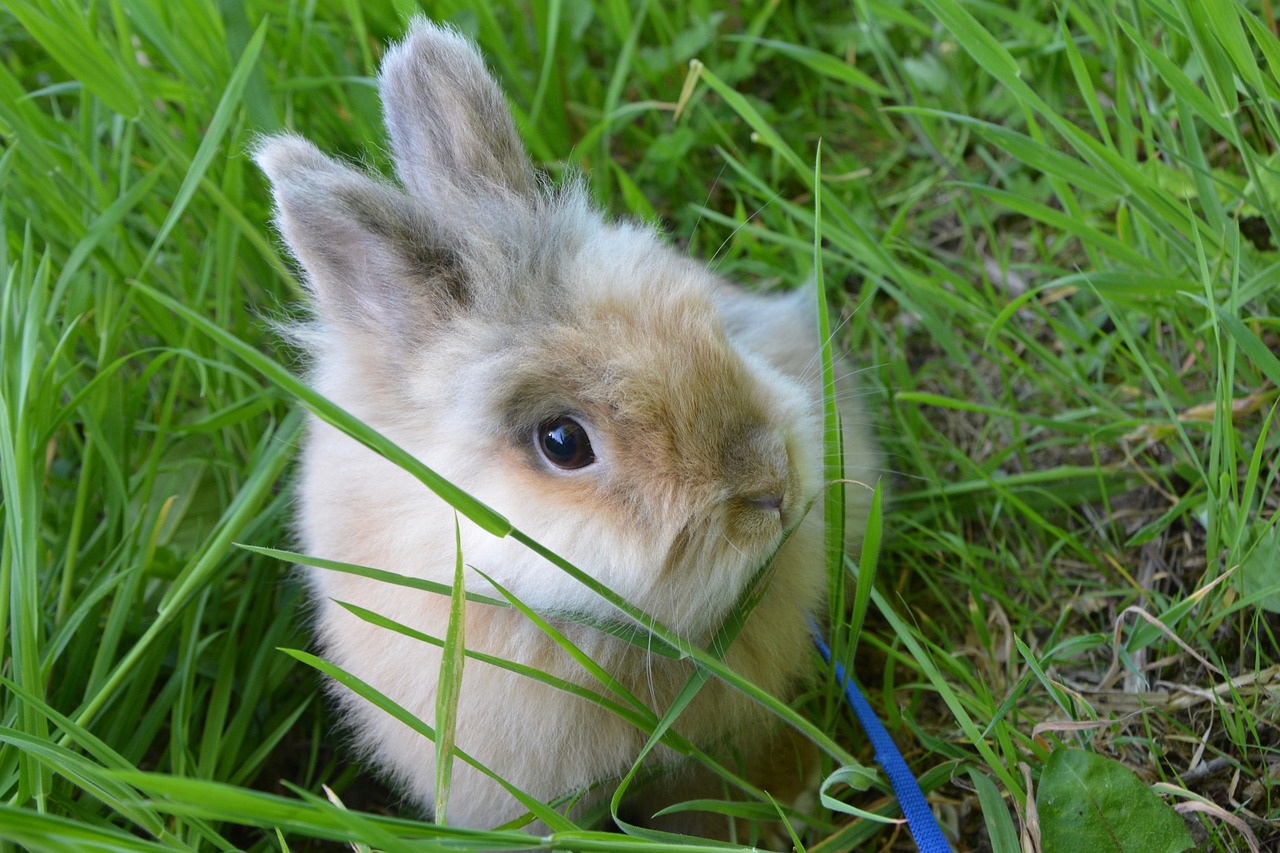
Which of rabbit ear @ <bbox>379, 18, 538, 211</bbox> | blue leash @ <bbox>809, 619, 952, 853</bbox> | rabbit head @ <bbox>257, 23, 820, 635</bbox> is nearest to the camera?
rabbit head @ <bbox>257, 23, 820, 635</bbox>

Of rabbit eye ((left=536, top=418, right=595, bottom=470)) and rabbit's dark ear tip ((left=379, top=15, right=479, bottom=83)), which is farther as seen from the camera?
rabbit's dark ear tip ((left=379, top=15, right=479, bottom=83))

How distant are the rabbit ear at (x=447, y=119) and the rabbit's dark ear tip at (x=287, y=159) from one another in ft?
0.77

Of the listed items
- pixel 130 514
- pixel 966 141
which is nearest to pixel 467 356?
pixel 130 514

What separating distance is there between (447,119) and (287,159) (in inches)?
14.0

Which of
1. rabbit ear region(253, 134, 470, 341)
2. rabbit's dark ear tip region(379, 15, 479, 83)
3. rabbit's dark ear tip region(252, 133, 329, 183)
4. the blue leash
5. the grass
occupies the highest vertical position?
rabbit's dark ear tip region(379, 15, 479, 83)

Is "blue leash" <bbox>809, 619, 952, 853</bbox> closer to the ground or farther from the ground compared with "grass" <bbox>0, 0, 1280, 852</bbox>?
closer to the ground

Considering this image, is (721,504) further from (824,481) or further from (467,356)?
(467,356)

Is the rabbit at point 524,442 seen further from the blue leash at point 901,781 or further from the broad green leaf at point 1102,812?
the broad green leaf at point 1102,812

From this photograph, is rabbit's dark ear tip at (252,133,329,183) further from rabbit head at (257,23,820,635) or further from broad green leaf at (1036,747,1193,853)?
broad green leaf at (1036,747,1193,853)

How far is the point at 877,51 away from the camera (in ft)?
9.13

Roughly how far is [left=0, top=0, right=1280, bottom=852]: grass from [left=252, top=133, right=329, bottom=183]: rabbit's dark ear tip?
1.73ft

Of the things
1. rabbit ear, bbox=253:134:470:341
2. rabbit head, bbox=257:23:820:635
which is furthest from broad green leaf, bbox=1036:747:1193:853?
rabbit ear, bbox=253:134:470:341

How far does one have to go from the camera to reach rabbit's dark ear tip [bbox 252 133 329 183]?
5.61 ft

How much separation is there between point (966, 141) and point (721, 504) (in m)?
2.14
